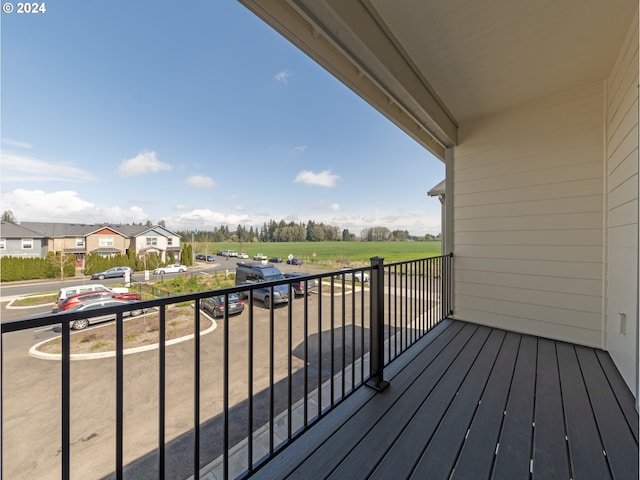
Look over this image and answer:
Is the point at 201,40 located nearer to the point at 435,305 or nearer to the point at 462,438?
the point at 435,305

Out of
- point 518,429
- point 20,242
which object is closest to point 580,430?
point 518,429

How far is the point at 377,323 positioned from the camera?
181 centimetres

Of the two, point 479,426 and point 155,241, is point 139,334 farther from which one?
point 155,241

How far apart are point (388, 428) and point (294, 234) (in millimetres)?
13522

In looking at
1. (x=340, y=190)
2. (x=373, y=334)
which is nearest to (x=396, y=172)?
(x=340, y=190)

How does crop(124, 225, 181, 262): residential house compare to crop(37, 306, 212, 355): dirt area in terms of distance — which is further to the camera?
crop(124, 225, 181, 262): residential house

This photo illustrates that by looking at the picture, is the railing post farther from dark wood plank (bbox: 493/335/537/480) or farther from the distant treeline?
the distant treeline

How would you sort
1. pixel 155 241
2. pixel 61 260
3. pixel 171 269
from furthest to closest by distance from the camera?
pixel 155 241 < pixel 171 269 < pixel 61 260

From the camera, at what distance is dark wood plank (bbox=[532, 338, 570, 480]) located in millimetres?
1201

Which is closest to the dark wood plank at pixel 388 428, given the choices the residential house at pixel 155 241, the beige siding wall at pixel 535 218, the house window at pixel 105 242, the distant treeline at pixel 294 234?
the beige siding wall at pixel 535 218

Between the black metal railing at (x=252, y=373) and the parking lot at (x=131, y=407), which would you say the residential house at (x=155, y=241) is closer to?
the parking lot at (x=131, y=407)

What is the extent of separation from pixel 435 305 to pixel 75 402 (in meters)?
5.91

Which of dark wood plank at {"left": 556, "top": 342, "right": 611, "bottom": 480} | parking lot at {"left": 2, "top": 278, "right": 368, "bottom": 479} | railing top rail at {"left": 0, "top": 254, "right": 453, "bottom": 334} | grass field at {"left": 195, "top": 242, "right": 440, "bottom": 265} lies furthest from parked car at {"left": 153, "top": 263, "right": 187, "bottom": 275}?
dark wood plank at {"left": 556, "top": 342, "right": 611, "bottom": 480}

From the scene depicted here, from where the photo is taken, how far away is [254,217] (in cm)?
1781
